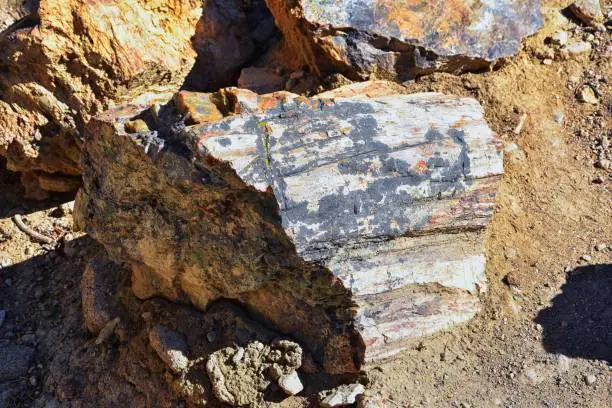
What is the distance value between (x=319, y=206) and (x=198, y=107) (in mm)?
744

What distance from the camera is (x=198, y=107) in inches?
131

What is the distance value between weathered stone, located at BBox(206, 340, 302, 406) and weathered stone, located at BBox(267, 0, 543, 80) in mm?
1675

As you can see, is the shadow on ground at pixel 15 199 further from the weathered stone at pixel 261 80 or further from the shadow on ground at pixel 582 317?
the shadow on ground at pixel 582 317

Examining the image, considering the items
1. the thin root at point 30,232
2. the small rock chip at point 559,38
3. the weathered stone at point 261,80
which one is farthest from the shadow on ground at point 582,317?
the thin root at point 30,232

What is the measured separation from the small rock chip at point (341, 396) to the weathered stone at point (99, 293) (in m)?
1.52

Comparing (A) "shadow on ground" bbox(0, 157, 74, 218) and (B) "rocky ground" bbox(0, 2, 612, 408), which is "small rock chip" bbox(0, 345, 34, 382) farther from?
(A) "shadow on ground" bbox(0, 157, 74, 218)

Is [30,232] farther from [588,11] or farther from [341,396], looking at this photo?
[588,11]

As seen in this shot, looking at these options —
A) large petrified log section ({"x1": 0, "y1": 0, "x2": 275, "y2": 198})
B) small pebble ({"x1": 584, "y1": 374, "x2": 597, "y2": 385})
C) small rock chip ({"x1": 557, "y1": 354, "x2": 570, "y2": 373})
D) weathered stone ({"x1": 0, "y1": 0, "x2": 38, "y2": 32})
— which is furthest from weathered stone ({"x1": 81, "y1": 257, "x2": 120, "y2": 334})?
small pebble ({"x1": 584, "y1": 374, "x2": 597, "y2": 385})

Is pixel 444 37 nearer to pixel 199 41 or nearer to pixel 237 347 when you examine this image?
pixel 199 41

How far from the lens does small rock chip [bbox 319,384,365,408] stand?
3.30 m

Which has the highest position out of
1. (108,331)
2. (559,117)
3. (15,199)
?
(559,117)

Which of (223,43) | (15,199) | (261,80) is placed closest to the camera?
(261,80)

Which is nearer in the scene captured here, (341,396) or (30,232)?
(341,396)

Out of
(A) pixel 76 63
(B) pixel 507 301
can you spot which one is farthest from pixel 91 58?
(B) pixel 507 301
